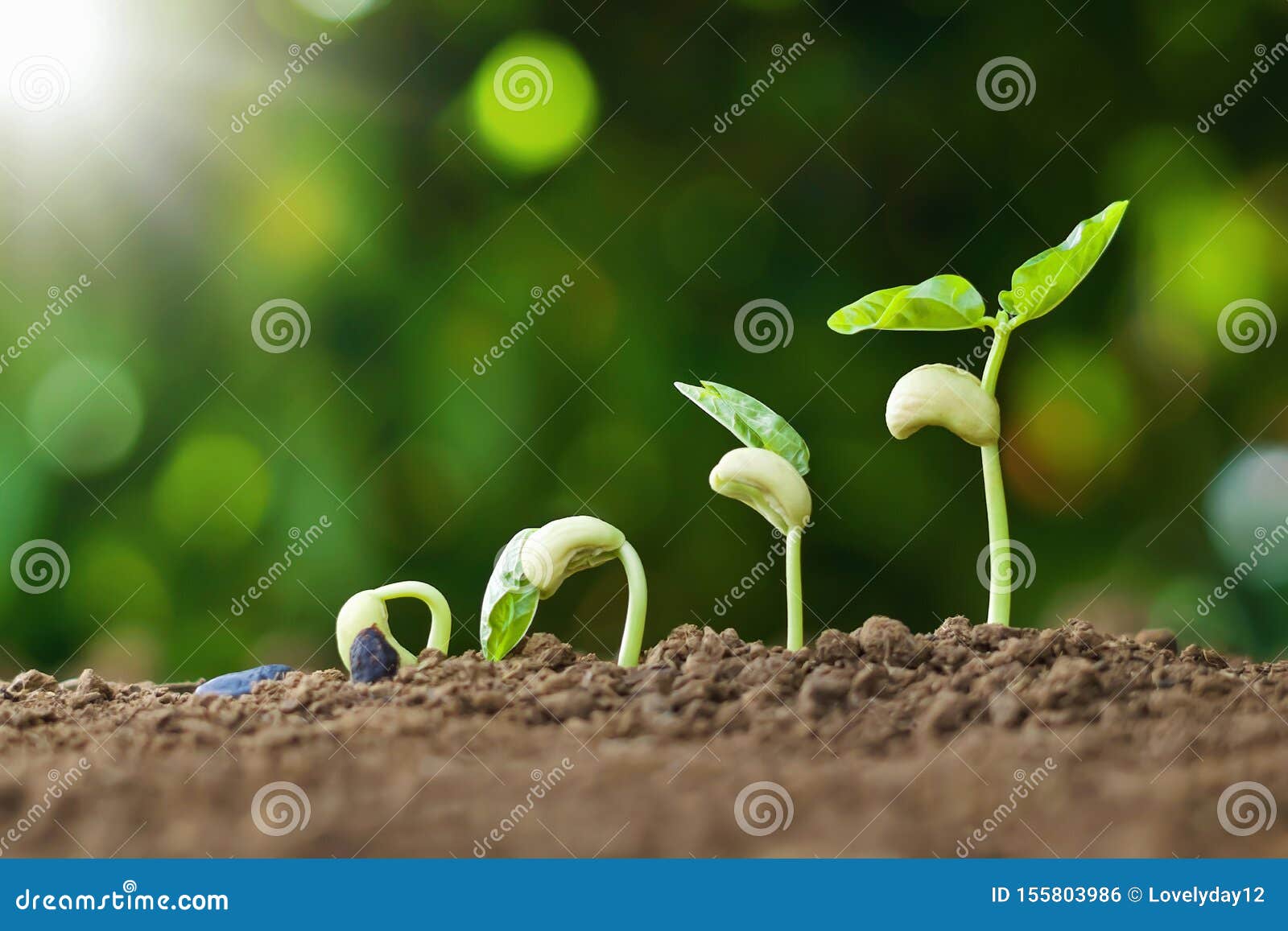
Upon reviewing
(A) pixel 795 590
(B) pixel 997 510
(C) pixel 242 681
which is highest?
(B) pixel 997 510

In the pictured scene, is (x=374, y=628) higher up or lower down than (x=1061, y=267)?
lower down

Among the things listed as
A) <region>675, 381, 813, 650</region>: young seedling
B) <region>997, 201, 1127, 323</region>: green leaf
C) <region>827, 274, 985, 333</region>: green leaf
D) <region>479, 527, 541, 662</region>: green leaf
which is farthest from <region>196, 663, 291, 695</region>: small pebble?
<region>997, 201, 1127, 323</region>: green leaf

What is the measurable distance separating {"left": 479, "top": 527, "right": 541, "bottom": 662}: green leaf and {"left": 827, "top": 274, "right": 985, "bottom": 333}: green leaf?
371 mm

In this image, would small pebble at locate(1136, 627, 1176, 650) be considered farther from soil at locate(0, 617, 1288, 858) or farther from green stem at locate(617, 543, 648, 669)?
green stem at locate(617, 543, 648, 669)

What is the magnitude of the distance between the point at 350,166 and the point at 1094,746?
1.20 metres

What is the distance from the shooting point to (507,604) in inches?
38.3

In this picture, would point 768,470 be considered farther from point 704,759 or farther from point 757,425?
point 704,759

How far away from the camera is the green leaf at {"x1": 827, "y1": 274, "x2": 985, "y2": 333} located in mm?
907

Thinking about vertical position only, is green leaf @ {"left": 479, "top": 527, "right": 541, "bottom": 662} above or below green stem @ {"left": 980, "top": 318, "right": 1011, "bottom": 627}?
below

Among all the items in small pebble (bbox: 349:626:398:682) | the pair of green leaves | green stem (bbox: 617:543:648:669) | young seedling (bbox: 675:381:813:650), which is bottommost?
small pebble (bbox: 349:626:398:682)

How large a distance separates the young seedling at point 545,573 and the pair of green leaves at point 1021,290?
0.32m

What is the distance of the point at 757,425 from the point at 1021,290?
10.7 inches

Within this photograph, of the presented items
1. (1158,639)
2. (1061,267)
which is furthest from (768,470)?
(1158,639)

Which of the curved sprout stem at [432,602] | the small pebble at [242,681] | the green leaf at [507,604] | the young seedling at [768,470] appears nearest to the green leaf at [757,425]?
the young seedling at [768,470]
